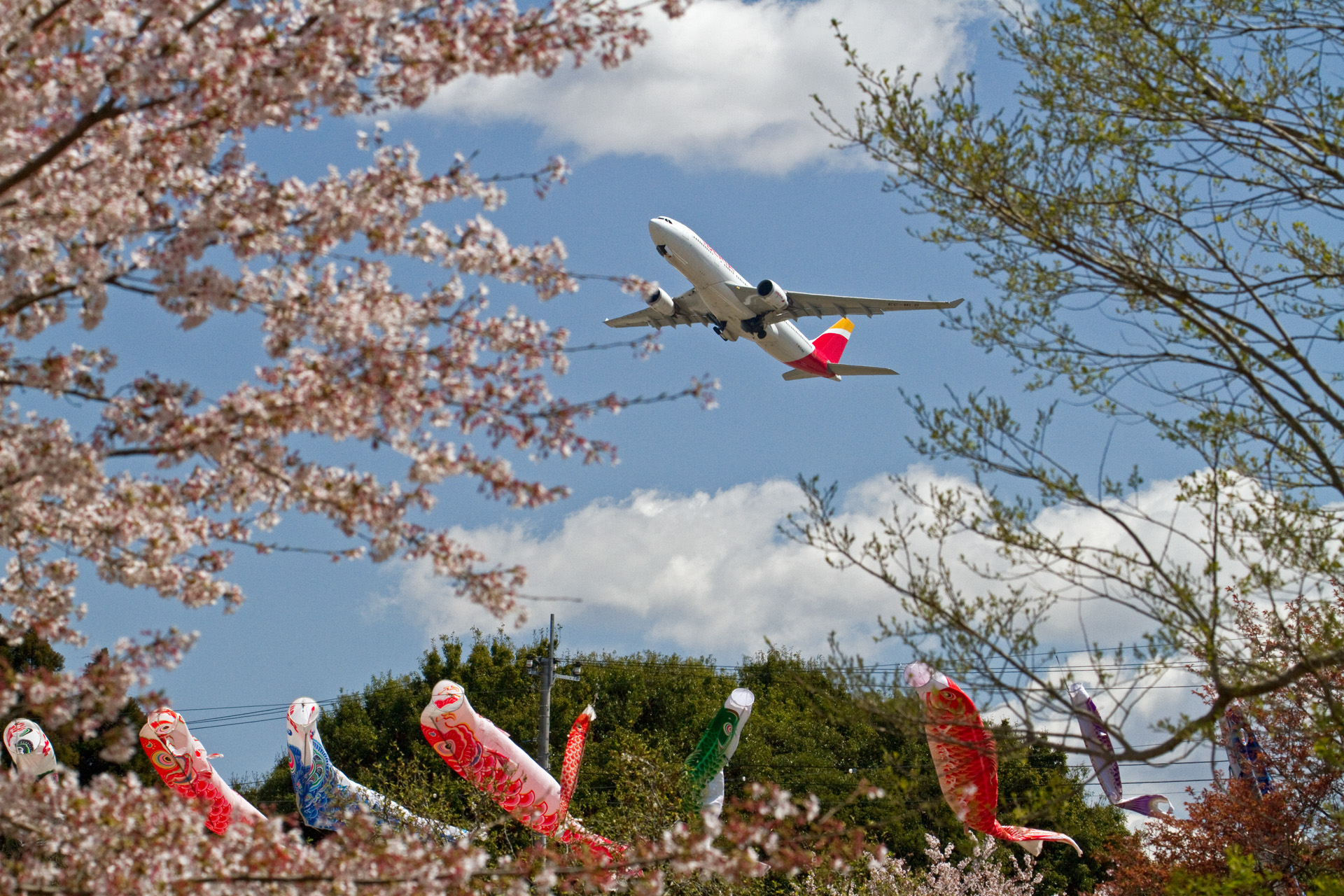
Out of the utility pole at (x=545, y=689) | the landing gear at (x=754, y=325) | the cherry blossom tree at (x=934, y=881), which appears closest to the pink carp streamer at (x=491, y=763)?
the cherry blossom tree at (x=934, y=881)

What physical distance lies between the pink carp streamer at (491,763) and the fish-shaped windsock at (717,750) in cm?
245

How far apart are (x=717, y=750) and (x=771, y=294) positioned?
42.3ft

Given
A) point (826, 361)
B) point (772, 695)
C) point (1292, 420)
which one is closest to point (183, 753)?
point (1292, 420)

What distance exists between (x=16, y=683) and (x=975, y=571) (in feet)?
18.2

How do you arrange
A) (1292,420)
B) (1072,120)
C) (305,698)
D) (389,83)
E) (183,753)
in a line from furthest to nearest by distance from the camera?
(305,698)
(183,753)
(1072,120)
(1292,420)
(389,83)

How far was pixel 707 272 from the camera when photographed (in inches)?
1088

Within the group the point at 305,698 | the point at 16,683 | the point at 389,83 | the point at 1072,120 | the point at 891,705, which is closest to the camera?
the point at 16,683

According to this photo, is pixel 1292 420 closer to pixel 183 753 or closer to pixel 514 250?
pixel 514 250

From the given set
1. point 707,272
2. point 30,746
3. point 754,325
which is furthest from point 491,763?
point 754,325

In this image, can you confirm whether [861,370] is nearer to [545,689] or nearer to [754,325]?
[754,325]

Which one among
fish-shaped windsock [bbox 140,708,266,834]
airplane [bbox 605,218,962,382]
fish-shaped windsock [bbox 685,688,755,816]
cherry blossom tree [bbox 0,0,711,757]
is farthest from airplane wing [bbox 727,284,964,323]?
cherry blossom tree [bbox 0,0,711,757]

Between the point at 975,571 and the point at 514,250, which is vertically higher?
the point at 514,250

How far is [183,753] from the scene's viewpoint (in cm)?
1927

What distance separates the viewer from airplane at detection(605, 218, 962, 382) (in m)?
27.2
